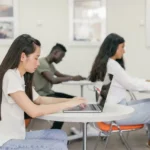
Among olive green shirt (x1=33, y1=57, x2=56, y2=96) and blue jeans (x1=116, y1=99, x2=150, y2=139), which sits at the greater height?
olive green shirt (x1=33, y1=57, x2=56, y2=96)

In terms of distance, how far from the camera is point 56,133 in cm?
200

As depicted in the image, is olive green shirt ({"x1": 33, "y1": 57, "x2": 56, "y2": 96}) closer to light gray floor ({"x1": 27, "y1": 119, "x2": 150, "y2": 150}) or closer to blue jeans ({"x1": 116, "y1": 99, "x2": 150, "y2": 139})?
light gray floor ({"x1": 27, "y1": 119, "x2": 150, "y2": 150})

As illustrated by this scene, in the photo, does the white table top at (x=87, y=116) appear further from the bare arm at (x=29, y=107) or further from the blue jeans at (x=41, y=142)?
the blue jeans at (x=41, y=142)

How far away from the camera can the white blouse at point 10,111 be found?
70.4 inches

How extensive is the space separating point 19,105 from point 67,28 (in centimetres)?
386

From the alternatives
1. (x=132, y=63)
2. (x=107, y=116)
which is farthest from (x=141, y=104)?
(x=132, y=63)

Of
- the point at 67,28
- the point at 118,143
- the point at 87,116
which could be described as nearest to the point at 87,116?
the point at 87,116

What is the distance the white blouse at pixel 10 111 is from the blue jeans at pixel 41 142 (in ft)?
0.19

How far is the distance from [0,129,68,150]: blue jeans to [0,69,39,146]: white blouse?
0.06 m

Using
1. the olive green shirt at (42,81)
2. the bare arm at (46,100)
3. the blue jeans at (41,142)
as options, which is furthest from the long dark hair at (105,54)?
the blue jeans at (41,142)

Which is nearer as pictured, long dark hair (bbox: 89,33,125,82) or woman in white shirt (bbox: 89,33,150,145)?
woman in white shirt (bbox: 89,33,150,145)

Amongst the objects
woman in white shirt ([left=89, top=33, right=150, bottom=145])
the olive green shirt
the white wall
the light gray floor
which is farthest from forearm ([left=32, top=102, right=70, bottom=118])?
the white wall

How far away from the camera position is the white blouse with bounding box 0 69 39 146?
179 centimetres

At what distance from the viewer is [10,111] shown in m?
1.83
